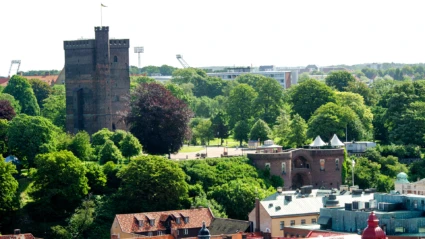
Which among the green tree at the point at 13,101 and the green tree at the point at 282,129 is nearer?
the green tree at the point at 282,129

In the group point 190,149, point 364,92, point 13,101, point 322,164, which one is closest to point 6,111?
point 190,149

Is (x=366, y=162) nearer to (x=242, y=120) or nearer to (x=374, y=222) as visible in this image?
(x=242, y=120)

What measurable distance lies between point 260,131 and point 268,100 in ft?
45.1

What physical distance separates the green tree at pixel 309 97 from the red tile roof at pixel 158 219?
44.2 metres

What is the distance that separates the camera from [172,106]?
11469 centimetres

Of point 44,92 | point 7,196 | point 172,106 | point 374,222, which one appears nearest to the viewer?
point 374,222

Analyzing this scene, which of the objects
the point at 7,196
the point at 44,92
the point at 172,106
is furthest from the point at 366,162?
the point at 44,92

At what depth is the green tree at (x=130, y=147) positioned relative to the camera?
4414 inches

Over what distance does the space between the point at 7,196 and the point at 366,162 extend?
122 feet

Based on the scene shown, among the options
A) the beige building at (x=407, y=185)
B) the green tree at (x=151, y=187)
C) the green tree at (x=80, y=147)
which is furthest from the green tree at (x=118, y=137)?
the beige building at (x=407, y=185)

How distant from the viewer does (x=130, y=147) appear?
11212 centimetres

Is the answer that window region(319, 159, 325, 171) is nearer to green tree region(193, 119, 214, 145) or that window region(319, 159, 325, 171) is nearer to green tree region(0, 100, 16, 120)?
green tree region(193, 119, 214, 145)

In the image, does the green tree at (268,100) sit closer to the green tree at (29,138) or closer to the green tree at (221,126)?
the green tree at (221,126)

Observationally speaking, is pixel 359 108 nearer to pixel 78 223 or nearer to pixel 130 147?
pixel 130 147
